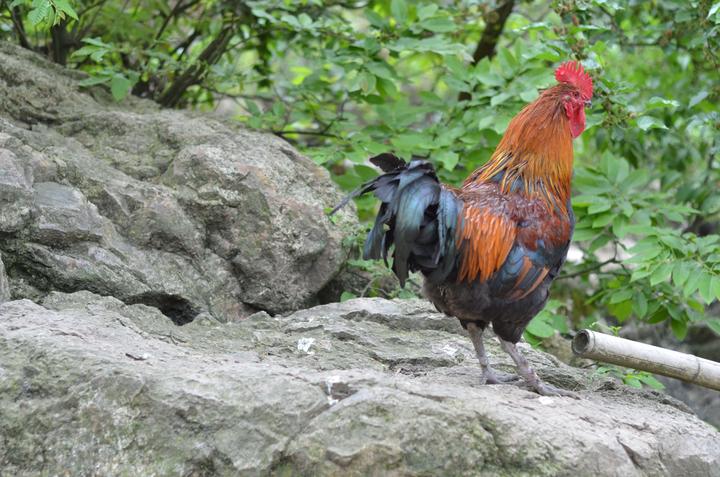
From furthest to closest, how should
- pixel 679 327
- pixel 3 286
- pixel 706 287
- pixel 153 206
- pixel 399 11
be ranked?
1. pixel 399 11
2. pixel 679 327
3. pixel 706 287
4. pixel 153 206
5. pixel 3 286

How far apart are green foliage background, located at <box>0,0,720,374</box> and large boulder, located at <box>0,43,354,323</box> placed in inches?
13.3

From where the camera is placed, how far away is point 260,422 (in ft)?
11.5

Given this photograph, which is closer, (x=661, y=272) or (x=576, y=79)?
(x=576, y=79)

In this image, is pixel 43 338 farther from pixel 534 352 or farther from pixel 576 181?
pixel 576 181

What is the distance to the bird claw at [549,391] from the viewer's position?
445 centimetres

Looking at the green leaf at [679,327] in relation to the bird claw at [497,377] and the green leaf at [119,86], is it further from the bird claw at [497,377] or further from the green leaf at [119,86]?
the green leaf at [119,86]

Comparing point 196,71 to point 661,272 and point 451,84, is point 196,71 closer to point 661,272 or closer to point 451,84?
point 451,84

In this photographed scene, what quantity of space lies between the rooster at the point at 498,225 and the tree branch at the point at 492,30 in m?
3.04

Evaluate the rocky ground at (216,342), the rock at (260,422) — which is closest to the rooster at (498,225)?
the rocky ground at (216,342)

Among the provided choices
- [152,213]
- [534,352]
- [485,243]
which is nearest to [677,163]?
[534,352]

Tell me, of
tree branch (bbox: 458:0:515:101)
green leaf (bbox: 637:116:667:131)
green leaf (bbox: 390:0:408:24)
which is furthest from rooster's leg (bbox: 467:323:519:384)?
tree branch (bbox: 458:0:515:101)

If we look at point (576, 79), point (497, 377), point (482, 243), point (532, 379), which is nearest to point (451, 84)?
point (576, 79)

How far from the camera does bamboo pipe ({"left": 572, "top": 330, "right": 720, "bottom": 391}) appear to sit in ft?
14.5

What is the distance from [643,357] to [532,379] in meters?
0.55
